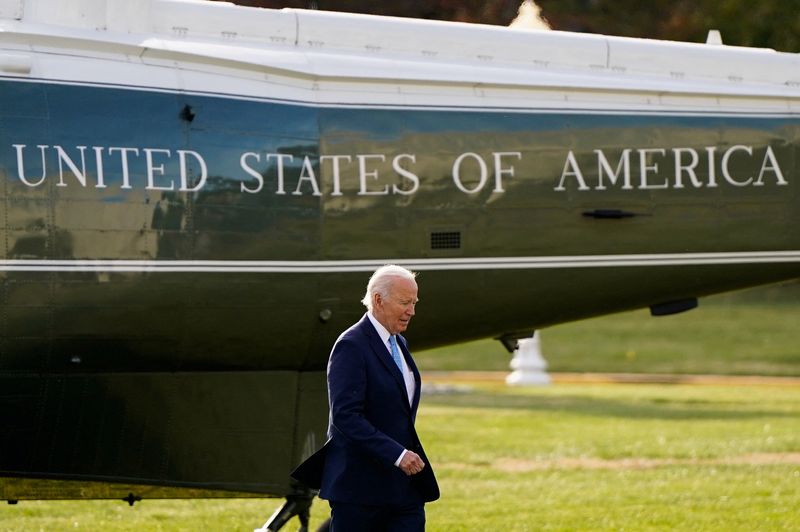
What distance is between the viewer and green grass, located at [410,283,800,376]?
33.7 metres

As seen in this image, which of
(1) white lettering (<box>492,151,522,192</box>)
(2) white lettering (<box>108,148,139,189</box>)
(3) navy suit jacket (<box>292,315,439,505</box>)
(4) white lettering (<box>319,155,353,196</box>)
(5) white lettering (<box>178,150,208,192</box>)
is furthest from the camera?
(1) white lettering (<box>492,151,522,192</box>)

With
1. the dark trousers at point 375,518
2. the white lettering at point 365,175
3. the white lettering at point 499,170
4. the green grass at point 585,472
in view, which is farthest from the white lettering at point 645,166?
the dark trousers at point 375,518

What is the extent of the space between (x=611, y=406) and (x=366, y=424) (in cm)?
1600

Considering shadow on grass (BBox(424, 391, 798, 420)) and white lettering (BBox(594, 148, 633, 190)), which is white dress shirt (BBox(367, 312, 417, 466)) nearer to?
white lettering (BBox(594, 148, 633, 190))

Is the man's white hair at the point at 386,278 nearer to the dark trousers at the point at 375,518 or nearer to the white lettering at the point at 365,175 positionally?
the dark trousers at the point at 375,518

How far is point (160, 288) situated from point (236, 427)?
3.60 feet

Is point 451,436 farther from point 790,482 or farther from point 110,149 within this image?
point 110,149

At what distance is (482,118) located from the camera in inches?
399

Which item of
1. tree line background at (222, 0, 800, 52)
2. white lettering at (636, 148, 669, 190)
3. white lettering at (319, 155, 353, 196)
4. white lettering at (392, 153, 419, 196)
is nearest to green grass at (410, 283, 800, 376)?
tree line background at (222, 0, 800, 52)

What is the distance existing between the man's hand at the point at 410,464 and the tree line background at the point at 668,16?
34764mm

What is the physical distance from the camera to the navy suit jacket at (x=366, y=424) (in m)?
7.10

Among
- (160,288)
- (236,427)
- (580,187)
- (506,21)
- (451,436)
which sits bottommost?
(451,436)

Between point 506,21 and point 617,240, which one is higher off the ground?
point 506,21

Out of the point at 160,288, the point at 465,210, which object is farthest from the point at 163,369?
the point at 465,210
